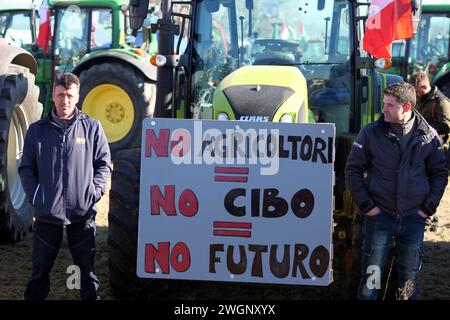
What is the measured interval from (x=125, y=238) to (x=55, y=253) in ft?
1.45

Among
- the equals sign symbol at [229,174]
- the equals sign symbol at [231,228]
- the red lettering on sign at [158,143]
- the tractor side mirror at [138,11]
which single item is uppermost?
the tractor side mirror at [138,11]

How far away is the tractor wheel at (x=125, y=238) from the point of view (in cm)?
467

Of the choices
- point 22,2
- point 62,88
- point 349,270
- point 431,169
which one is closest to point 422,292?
point 349,270

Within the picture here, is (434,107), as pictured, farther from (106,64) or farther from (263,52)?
(106,64)

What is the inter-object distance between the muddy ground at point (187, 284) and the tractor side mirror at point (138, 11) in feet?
5.73

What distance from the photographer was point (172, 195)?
14.0 feet

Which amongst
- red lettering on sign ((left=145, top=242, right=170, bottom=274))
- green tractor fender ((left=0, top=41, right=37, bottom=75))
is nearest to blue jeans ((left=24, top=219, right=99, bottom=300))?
red lettering on sign ((left=145, top=242, right=170, bottom=274))

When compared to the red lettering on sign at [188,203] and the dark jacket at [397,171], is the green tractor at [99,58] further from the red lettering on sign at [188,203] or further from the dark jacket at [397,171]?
the dark jacket at [397,171]

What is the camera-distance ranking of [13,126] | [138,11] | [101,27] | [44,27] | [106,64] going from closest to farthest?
[138,11]
[13,126]
[106,64]
[44,27]
[101,27]

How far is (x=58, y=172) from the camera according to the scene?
432cm

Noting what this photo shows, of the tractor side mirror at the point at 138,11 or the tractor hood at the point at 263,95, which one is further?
the tractor side mirror at the point at 138,11

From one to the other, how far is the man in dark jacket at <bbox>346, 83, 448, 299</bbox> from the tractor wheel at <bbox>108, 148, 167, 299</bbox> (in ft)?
4.26

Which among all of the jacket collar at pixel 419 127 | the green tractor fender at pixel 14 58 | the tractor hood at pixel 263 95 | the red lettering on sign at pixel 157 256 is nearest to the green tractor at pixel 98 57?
the green tractor fender at pixel 14 58

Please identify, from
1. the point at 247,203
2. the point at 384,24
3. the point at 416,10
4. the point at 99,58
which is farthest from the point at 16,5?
the point at 247,203
